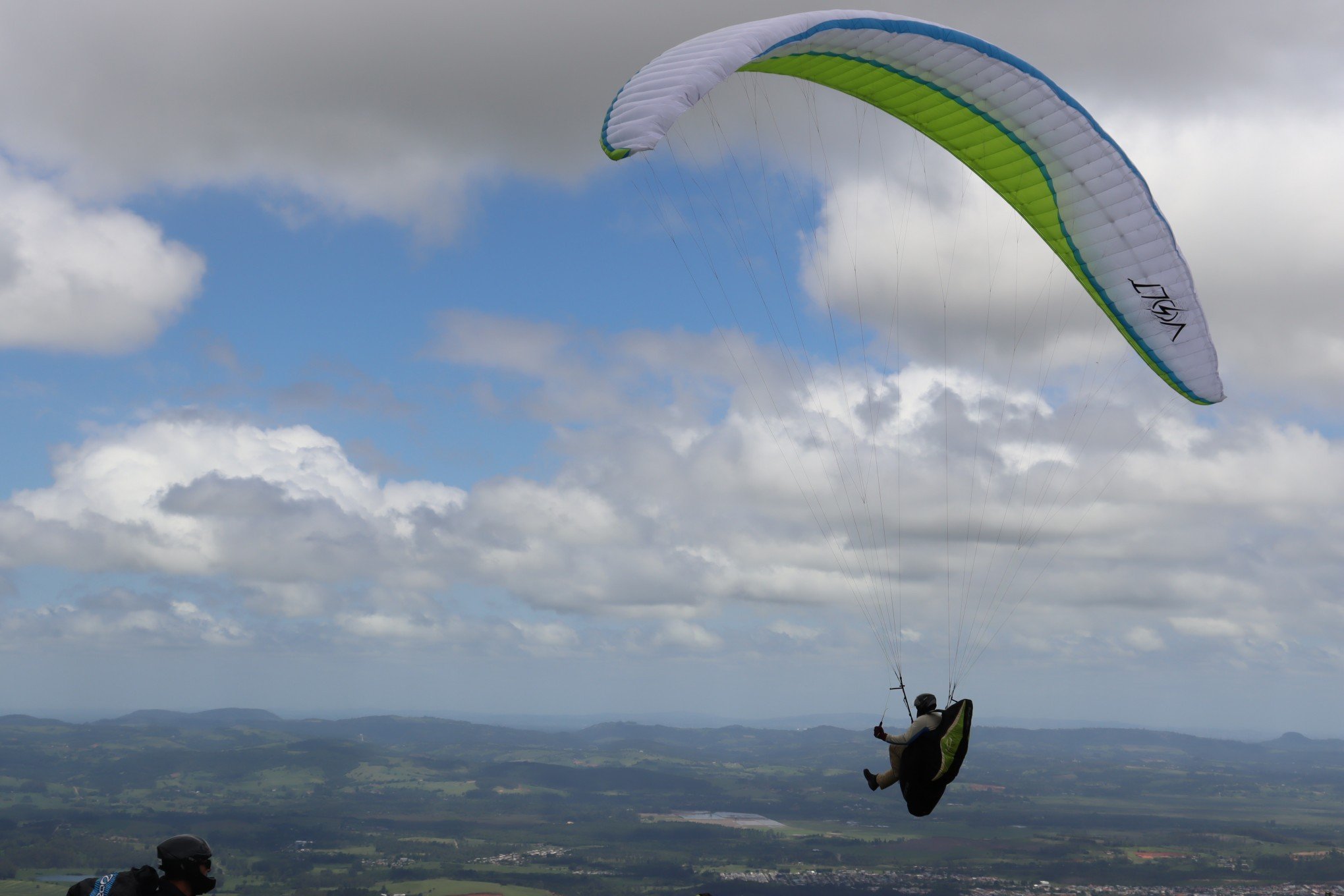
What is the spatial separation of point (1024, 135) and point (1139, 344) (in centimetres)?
419

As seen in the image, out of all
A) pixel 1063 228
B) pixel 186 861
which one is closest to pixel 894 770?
pixel 1063 228

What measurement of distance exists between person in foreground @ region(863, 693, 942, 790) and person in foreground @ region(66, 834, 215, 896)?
38.6ft

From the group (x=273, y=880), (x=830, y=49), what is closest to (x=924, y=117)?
(x=830, y=49)

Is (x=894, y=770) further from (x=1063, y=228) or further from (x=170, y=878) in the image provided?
(x=170, y=878)

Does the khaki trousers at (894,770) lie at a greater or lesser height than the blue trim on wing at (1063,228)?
lesser

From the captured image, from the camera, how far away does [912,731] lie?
16516 millimetres

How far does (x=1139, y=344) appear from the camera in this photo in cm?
1933

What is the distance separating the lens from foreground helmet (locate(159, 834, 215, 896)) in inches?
237

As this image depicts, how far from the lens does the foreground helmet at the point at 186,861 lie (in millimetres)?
6031

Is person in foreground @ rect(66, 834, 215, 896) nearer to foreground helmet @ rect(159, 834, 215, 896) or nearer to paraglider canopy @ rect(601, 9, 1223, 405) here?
Result: foreground helmet @ rect(159, 834, 215, 896)

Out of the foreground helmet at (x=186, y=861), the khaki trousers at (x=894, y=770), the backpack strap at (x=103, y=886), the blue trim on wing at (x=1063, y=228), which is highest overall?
the blue trim on wing at (x=1063, y=228)

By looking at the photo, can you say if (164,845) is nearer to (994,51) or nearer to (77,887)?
(77,887)

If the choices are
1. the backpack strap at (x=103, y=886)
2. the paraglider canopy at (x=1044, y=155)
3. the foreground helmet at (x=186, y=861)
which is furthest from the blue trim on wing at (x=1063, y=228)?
the backpack strap at (x=103, y=886)

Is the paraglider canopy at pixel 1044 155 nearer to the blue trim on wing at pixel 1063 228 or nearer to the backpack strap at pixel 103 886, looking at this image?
the blue trim on wing at pixel 1063 228
